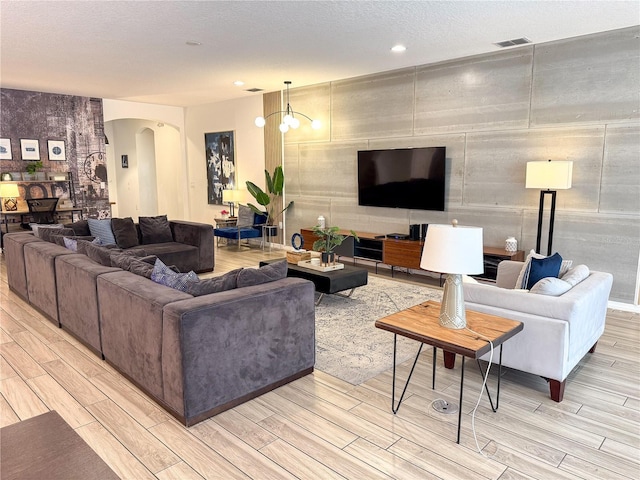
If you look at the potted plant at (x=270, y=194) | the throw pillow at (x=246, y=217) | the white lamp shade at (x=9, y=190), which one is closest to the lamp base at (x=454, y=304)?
the potted plant at (x=270, y=194)

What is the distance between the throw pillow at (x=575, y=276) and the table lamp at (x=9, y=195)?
824 cm

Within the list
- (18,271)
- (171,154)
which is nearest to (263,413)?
(18,271)

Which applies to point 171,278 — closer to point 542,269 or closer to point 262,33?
point 542,269

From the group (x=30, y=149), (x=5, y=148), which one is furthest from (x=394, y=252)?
(x=5, y=148)

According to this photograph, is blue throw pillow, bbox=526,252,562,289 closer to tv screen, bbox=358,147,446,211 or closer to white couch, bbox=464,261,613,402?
white couch, bbox=464,261,613,402

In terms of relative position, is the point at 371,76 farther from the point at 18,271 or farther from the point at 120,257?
the point at 18,271

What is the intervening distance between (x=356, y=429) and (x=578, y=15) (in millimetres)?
4145

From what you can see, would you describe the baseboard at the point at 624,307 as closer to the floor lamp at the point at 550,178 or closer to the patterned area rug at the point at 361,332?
the floor lamp at the point at 550,178

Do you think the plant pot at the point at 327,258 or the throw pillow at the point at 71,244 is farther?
the plant pot at the point at 327,258

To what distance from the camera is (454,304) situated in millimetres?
2570

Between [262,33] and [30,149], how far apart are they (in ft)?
19.4

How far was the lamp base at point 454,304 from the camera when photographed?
255 centimetres

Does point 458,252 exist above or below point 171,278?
above

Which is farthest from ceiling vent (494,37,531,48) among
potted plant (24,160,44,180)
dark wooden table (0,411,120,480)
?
potted plant (24,160,44,180)
